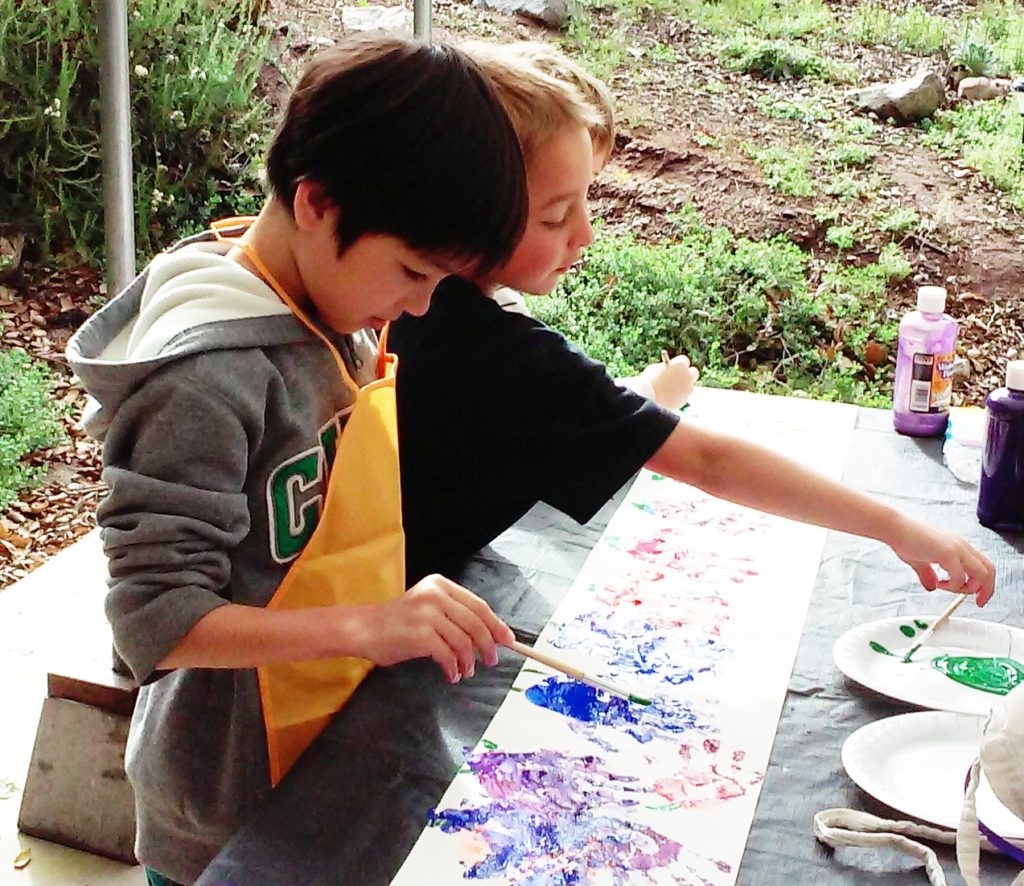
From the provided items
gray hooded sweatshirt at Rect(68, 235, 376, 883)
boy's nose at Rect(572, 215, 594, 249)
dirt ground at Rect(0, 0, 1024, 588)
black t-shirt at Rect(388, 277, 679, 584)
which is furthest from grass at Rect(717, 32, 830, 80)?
gray hooded sweatshirt at Rect(68, 235, 376, 883)

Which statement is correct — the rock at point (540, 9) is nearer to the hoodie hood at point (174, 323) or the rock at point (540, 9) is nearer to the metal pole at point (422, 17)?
the metal pole at point (422, 17)

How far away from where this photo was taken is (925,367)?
1618 mm

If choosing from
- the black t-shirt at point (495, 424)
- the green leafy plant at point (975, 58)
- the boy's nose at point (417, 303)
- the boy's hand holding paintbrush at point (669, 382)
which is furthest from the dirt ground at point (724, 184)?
the boy's nose at point (417, 303)

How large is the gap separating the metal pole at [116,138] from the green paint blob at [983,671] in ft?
6.08

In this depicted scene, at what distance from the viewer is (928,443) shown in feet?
5.36

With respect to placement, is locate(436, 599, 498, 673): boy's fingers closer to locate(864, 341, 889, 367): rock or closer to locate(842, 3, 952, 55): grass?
locate(864, 341, 889, 367): rock

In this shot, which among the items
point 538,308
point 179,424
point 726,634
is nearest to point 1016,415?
point 726,634

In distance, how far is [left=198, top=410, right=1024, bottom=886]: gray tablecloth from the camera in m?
0.81

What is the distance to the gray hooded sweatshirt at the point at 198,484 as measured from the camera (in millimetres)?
838

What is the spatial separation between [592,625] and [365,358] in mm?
324

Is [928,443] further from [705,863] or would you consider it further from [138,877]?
[138,877]

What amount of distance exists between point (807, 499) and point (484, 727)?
1.26ft

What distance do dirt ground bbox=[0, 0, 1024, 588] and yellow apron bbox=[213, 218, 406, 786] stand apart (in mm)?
2158

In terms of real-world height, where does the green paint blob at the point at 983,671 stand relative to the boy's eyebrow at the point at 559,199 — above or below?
below
